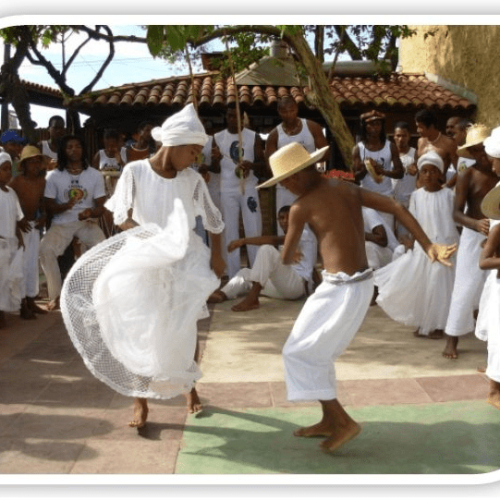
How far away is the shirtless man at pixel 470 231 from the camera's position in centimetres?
493

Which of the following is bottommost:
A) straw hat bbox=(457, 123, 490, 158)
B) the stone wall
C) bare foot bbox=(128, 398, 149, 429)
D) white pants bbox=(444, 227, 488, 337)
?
bare foot bbox=(128, 398, 149, 429)

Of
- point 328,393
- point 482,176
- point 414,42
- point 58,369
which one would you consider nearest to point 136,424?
point 328,393

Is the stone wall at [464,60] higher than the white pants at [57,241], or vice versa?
the stone wall at [464,60]

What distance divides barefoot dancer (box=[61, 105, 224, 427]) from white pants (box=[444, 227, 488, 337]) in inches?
78.9

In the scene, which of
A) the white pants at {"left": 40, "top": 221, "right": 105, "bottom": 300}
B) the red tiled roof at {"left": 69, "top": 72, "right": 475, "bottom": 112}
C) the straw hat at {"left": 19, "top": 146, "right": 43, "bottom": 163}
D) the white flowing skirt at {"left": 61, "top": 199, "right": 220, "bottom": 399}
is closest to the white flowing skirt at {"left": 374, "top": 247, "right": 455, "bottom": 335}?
the white flowing skirt at {"left": 61, "top": 199, "right": 220, "bottom": 399}

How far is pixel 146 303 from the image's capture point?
3795 mm

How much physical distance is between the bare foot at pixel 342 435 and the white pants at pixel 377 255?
362cm

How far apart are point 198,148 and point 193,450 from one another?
1613mm

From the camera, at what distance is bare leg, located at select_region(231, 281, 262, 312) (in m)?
7.03

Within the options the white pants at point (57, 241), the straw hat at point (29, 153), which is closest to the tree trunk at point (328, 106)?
the white pants at point (57, 241)

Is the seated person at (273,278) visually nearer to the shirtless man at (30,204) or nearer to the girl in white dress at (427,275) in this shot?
the girl in white dress at (427,275)

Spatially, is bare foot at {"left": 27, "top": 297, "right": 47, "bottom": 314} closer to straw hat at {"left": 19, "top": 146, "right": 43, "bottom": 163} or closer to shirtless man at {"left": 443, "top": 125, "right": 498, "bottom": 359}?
straw hat at {"left": 19, "top": 146, "right": 43, "bottom": 163}

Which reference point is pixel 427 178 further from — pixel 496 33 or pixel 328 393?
pixel 496 33
